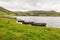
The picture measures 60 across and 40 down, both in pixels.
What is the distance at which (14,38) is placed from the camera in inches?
934

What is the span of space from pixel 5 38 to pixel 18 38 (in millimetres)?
1787

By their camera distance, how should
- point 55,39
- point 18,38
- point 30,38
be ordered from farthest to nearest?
point 55,39, point 30,38, point 18,38

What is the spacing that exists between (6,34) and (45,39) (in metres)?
5.91

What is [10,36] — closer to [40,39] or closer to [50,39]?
[40,39]

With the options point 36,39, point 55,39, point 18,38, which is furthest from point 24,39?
point 55,39

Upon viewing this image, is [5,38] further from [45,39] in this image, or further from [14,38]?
[45,39]

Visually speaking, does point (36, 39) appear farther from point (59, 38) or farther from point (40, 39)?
point (59, 38)

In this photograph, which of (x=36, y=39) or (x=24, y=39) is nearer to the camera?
(x=24, y=39)

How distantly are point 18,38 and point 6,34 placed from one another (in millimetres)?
2600

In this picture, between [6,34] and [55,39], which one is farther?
[55,39]

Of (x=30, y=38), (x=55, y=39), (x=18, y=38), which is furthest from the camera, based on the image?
(x=55, y=39)

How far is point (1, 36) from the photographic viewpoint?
78.9ft

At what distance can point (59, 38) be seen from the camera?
28234mm

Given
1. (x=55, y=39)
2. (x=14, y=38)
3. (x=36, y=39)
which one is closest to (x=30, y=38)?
(x=36, y=39)
